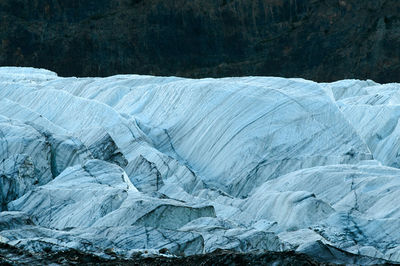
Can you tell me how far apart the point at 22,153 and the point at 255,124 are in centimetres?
492

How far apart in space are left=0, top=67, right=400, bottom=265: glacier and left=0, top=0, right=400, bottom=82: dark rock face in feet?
91.3

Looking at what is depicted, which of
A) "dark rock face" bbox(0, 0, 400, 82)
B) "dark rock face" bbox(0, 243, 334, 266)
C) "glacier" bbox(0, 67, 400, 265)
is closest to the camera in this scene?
"dark rock face" bbox(0, 243, 334, 266)

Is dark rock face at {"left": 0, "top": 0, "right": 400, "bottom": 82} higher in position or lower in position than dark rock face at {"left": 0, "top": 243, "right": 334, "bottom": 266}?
lower

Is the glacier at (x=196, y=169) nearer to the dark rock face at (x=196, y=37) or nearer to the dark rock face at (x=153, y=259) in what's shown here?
the dark rock face at (x=153, y=259)

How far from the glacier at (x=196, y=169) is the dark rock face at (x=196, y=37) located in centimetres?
2783

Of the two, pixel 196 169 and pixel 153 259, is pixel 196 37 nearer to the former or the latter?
pixel 196 169

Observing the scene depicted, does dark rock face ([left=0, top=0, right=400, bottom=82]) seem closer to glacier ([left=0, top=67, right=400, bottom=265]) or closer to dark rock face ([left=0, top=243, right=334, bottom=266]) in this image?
glacier ([left=0, top=67, right=400, bottom=265])

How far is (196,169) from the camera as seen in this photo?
18.7 metres

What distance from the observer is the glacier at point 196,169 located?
11820mm

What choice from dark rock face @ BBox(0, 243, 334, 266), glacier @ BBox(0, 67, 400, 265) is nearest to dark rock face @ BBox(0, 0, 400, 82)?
glacier @ BBox(0, 67, 400, 265)

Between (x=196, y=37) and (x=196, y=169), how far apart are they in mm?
34713

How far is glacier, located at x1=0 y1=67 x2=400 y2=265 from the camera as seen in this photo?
38.8 feet

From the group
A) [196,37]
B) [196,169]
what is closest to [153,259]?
[196,169]

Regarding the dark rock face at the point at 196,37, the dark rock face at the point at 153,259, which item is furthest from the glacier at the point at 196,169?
the dark rock face at the point at 196,37
